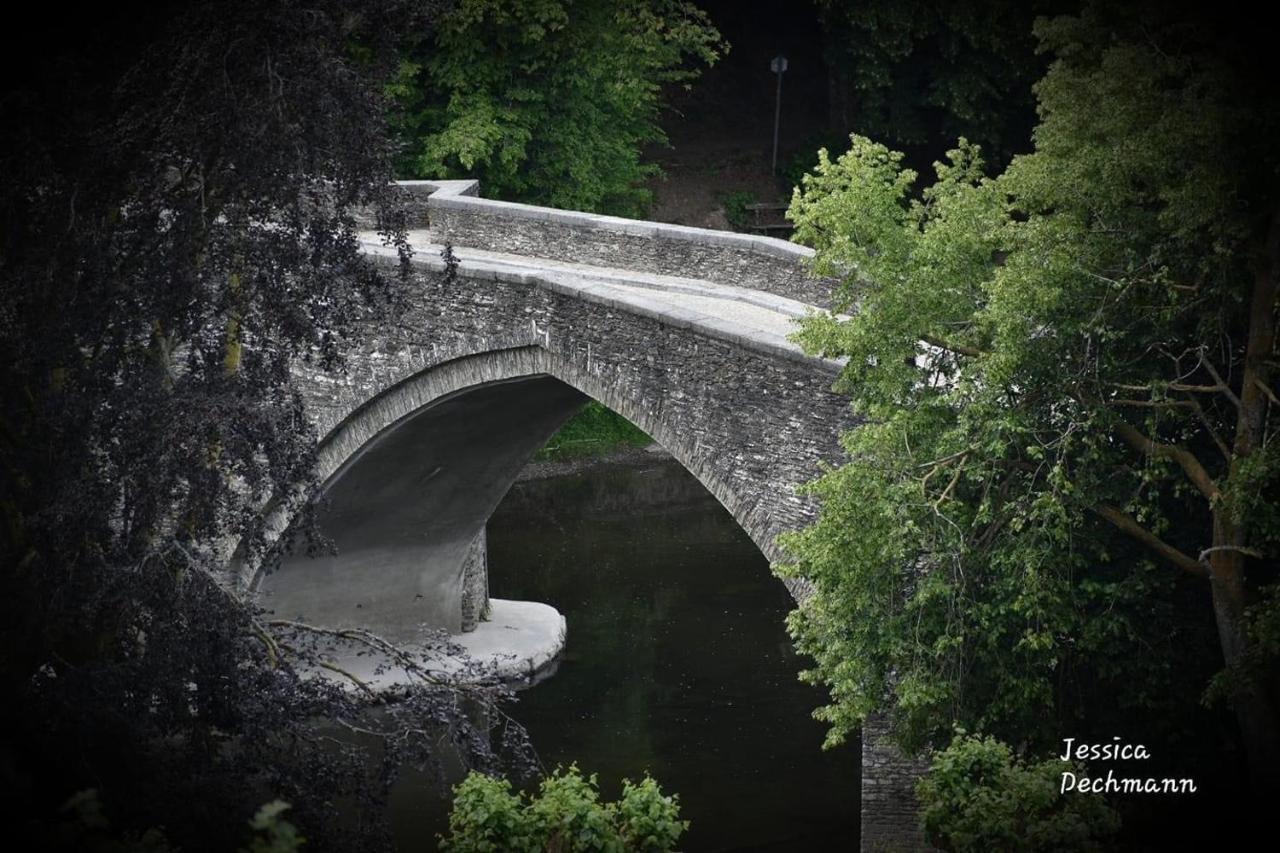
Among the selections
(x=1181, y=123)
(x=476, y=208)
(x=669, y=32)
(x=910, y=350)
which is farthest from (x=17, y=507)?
(x=669, y=32)

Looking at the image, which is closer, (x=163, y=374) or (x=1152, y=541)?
(x=163, y=374)

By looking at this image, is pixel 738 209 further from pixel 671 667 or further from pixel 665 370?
pixel 665 370

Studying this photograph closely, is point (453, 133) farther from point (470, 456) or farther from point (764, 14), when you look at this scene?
point (764, 14)

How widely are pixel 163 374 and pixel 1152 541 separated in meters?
6.31

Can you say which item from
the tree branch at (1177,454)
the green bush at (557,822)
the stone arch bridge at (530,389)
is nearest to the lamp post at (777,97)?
the stone arch bridge at (530,389)

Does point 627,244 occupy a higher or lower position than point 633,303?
higher

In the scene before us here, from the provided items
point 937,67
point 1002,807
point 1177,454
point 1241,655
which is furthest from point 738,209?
point 1002,807

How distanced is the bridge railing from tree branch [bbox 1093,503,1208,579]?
5329 millimetres

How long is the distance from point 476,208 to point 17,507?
955 cm

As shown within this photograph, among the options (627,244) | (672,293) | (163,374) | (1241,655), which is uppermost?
(627,244)

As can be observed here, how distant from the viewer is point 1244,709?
1123 cm

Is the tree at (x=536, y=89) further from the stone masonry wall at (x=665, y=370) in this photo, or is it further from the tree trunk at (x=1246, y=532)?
the tree trunk at (x=1246, y=532)

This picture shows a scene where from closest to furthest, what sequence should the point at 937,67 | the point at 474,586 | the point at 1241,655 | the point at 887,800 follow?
the point at 1241,655 < the point at 887,800 < the point at 474,586 < the point at 937,67

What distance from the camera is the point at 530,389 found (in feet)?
61.0
